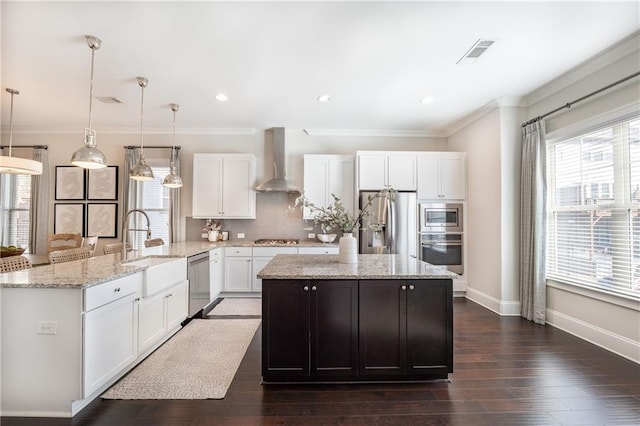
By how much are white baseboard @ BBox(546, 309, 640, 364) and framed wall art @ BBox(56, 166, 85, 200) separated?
25.2ft

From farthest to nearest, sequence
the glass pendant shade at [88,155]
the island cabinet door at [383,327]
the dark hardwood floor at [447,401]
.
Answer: the glass pendant shade at [88,155], the island cabinet door at [383,327], the dark hardwood floor at [447,401]

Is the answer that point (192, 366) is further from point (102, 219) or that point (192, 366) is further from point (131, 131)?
point (131, 131)

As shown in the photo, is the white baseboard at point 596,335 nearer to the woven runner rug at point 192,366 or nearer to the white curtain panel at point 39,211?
the woven runner rug at point 192,366

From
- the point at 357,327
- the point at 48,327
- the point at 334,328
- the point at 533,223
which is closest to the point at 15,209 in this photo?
the point at 48,327

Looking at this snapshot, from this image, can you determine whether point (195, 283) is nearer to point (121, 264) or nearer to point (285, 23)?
point (121, 264)

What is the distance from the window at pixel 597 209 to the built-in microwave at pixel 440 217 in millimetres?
1397

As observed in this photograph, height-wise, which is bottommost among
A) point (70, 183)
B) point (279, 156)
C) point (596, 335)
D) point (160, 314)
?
point (596, 335)

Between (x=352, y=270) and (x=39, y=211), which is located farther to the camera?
(x=39, y=211)

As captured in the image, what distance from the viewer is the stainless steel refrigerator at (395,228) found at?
482 centimetres

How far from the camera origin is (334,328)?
2.36m

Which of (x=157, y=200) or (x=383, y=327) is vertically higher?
(x=157, y=200)

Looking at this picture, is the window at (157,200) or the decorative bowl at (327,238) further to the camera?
the window at (157,200)

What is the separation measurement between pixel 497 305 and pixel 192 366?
397 cm

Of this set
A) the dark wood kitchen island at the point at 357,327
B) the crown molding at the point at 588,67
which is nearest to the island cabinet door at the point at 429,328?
the dark wood kitchen island at the point at 357,327
